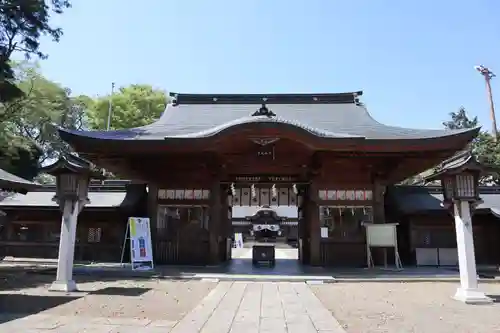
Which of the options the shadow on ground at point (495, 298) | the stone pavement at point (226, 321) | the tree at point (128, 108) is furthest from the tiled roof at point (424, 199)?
the tree at point (128, 108)

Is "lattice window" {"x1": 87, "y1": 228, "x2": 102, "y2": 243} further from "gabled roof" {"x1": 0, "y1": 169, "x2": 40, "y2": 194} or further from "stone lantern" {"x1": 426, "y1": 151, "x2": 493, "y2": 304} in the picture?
"stone lantern" {"x1": 426, "y1": 151, "x2": 493, "y2": 304}

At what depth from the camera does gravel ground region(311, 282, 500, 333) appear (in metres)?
5.39

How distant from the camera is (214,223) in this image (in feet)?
42.7

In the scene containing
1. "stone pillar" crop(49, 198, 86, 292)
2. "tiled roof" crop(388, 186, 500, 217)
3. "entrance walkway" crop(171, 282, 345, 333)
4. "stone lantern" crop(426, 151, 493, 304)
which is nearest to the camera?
"entrance walkway" crop(171, 282, 345, 333)

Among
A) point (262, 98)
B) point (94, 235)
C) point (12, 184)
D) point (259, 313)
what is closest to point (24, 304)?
point (259, 313)

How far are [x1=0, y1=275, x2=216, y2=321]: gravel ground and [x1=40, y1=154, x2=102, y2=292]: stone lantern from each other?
54 cm

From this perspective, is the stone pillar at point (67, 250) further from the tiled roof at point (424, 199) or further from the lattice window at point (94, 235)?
the tiled roof at point (424, 199)

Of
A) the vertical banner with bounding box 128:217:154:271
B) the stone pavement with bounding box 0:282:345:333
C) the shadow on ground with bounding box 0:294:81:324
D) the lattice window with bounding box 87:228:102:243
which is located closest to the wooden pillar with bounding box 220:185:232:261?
the vertical banner with bounding box 128:217:154:271

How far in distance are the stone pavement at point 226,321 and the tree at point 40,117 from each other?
17920mm

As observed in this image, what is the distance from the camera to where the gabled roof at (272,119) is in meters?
11.6

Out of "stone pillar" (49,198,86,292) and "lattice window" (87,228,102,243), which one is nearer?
"stone pillar" (49,198,86,292)

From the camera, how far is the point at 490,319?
5.92 m

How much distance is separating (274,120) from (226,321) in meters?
6.90

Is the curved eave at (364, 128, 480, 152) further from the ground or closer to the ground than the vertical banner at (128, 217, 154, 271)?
further from the ground
